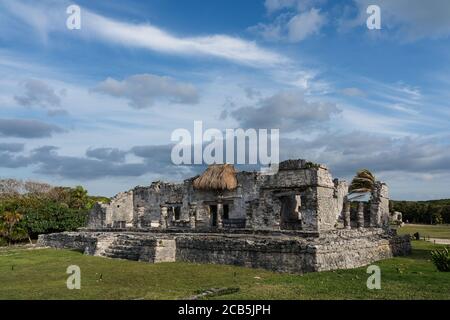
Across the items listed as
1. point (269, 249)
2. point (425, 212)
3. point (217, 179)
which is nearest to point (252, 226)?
point (269, 249)

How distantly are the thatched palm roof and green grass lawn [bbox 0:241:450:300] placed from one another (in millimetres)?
10544

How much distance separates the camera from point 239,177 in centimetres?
2416

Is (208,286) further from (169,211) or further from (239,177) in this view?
(169,211)

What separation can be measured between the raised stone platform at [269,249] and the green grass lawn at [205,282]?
1.55 feet

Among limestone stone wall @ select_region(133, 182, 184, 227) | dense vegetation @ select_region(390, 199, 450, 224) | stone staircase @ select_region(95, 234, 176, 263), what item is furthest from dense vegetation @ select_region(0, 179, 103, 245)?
dense vegetation @ select_region(390, 199, 450, 224)

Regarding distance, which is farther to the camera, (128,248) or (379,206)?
(379,206)

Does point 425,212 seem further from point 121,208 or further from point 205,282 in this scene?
point 205,282

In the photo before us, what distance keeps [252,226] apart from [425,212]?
30.2 meters

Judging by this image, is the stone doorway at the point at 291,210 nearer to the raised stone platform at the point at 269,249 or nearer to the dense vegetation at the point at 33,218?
the raised stone platform at the point at 269,249

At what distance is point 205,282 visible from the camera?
1041cm

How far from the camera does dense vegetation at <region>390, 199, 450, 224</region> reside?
41.5m

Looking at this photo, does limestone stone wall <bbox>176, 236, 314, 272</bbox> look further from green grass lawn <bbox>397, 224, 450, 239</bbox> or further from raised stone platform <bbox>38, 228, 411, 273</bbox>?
Result: green grass lawn <bbox>397, 224, 450, 239</bbox>

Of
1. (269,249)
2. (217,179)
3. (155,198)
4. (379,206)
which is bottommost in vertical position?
(269,249)
